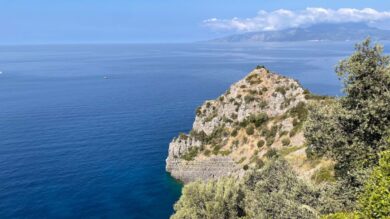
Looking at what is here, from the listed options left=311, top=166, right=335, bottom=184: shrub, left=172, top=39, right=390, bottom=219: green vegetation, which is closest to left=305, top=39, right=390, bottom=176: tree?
Result: left=172, top=39, right=390, bottom=219: green vegetation

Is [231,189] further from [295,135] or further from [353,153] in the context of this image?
[295,135]

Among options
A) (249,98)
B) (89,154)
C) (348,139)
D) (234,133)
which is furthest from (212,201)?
(89,154)

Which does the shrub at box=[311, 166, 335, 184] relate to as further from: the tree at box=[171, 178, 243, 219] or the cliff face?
the cliff face

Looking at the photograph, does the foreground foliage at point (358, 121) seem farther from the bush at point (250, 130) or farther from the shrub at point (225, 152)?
the shrub at point (225, 152)

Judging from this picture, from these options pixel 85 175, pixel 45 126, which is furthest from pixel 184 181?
pixel 45 126

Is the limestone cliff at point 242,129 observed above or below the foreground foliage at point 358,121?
below

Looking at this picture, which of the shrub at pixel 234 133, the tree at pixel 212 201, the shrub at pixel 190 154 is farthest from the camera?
the shrub at pixel 190 154

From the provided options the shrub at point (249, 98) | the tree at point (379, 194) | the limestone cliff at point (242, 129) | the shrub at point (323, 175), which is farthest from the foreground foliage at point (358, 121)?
the shrub at point (249, 98)

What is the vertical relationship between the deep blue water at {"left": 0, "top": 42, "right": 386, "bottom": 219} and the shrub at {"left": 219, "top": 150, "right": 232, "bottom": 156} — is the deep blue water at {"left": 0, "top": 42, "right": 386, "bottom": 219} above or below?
below

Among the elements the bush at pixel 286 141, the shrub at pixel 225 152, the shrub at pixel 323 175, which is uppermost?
the shrub at pixel 323 175

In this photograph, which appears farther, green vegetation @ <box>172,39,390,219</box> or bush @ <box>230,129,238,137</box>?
bush @ <box>230,129,238,137</box>
